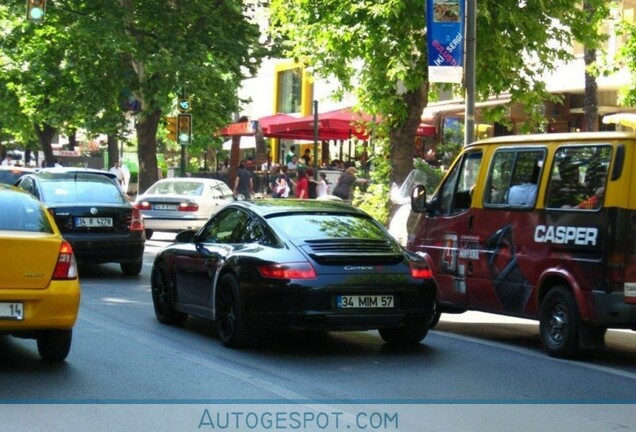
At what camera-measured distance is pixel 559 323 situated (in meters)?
11.3

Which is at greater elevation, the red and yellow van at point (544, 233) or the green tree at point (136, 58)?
the green tree at point (136, 58)

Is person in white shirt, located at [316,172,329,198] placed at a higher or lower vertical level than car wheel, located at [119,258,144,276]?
higher

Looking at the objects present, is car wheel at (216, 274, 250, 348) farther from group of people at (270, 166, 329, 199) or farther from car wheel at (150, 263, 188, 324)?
group of people at (270, 166, 329, 199)

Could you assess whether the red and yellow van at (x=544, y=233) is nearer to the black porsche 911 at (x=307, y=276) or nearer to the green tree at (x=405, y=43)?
the black porsche 911 at (x=307, y=276)

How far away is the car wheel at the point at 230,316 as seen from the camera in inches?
438

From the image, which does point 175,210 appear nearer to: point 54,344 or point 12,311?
point 54,344

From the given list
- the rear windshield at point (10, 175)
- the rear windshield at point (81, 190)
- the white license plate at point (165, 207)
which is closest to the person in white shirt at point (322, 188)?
the white license plate at point (165, 207)

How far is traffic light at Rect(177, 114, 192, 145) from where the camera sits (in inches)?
1355

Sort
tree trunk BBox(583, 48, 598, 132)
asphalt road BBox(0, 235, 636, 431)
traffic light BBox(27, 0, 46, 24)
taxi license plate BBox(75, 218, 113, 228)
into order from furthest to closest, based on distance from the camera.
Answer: tree trunk BBox(583, 48, 598, 132) → traffic light BBox(27, 0, 46, 24) → taxi license plate BBox(75, 218, 113, 228) → asphalt road BBox(0, 235, 636, 431)

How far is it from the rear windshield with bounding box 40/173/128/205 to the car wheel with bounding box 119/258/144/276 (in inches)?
39.6

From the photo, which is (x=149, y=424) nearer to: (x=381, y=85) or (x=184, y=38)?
(x=381, y=85)

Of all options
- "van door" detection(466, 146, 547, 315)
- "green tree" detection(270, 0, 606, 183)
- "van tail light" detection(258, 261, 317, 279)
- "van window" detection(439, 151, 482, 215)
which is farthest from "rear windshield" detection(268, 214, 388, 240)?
"green tree" detection(270, 0, 606, 183)

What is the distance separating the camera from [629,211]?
10578 mm

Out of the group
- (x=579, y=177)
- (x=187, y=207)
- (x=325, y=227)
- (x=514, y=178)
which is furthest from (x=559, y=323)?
(x=187, y=207)
